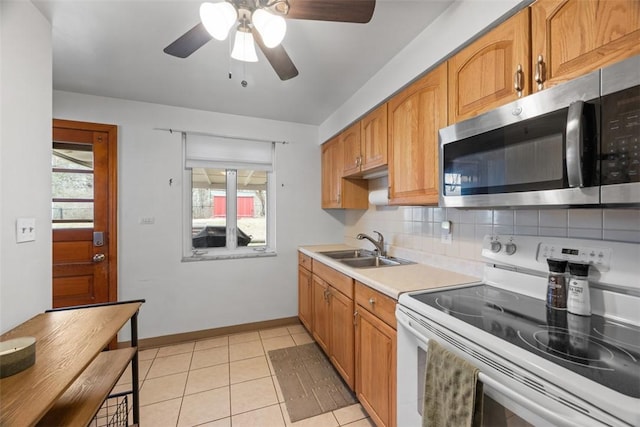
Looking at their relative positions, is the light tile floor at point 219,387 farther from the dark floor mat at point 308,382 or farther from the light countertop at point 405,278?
the light countertop at point 405,278

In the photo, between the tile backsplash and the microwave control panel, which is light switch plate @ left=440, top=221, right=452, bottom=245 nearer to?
the tile backsplash

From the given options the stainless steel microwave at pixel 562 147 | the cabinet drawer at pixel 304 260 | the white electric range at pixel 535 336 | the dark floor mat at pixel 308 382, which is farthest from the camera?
the cabinet drawer at pixel 304 260

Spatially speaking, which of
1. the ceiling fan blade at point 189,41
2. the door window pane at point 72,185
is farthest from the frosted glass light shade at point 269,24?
the door window pane at point 72,185

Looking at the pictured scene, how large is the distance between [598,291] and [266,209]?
273 cm

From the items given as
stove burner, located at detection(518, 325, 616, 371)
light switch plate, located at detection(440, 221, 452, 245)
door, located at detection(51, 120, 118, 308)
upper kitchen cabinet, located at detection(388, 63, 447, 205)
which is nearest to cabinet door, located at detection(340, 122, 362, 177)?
upper kitchen cabinet, located at detection(388, 63, 447, 205)

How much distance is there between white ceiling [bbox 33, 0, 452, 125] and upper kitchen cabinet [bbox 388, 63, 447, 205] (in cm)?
32

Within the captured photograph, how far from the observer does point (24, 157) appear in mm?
1260

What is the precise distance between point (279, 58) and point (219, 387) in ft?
7.39

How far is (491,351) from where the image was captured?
31.5 inches

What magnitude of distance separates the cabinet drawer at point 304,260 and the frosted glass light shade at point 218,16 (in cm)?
205

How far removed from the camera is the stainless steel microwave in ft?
2.38

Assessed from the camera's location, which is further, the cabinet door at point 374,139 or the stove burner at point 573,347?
the cabinet door at point 374,139

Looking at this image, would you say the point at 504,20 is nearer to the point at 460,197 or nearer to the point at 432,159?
the point at 432,159

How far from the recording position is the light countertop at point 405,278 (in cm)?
136
